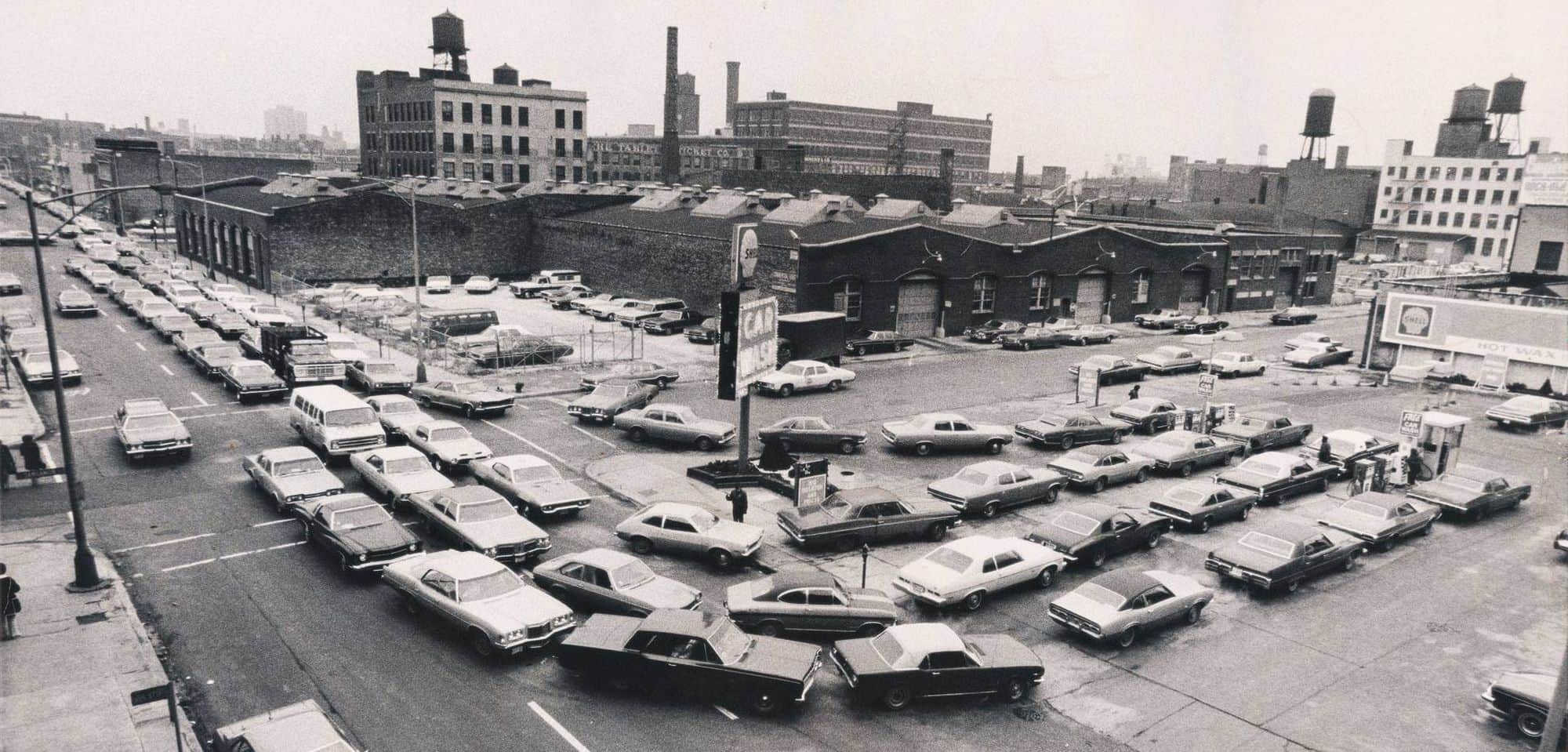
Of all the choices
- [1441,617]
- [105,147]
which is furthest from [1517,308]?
[105,147]

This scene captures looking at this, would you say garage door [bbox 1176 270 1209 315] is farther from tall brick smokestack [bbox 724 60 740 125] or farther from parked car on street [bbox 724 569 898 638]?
tall brick smokestack [bbox 724 60 740 125]

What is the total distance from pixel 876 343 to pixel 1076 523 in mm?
26861

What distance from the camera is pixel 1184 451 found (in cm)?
2788

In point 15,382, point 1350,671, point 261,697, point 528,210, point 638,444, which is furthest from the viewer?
point 528,210

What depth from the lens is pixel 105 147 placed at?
10962cm

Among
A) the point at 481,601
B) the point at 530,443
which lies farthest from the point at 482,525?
the point at 530,443

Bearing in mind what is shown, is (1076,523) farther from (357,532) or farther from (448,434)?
(448,434)

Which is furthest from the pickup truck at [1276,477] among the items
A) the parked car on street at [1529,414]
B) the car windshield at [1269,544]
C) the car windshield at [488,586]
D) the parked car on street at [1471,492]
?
the car windshield at [488,586]

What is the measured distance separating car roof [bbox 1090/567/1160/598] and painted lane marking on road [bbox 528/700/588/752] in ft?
33.6

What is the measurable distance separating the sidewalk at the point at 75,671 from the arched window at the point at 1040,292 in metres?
49.8

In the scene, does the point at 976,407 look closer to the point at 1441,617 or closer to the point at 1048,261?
the point at 1441,617

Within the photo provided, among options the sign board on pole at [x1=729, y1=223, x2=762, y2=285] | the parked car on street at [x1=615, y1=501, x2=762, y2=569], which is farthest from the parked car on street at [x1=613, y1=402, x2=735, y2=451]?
the parked car on street at [x1=615, y1=501, x2=762, y2=569]

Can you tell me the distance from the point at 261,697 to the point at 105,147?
12552 cm

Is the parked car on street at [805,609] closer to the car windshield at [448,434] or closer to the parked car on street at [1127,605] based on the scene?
the parked car on street at [1127,605]
